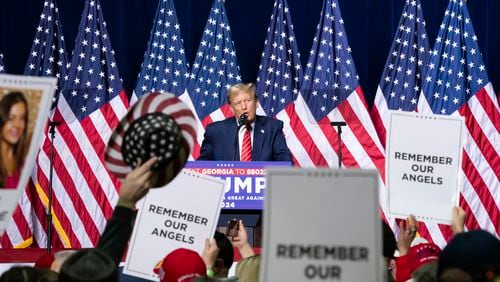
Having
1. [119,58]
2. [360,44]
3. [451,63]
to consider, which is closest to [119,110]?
[119,58]

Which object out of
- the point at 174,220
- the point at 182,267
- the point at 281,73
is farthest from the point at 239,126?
the point at 182,267

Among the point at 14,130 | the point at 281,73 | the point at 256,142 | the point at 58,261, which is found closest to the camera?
the point at 14,130

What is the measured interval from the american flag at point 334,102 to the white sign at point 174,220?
5859 mm

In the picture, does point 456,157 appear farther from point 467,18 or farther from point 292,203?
point 467,18

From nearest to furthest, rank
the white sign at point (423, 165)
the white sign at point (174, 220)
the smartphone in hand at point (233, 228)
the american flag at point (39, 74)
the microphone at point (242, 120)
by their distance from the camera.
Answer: the white sign at point (423, 165), the white sign at point (174, 220), the smartphone in hand at point (233, 228), the microphone at point (242, 120), the american flag at point (39, 74)

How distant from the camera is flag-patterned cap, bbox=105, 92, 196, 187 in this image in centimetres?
303

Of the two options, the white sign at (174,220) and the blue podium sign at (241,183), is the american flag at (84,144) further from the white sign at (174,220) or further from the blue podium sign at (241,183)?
the white sign at (174,220)

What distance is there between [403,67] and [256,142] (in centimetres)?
317

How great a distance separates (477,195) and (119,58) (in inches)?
155

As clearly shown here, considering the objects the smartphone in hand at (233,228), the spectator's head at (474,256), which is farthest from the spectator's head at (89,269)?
the smartphone in hand at (233,228)

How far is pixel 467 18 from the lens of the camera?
35.3 ft

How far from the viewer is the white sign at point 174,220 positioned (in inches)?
183

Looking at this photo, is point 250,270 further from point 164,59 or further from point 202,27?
point 202,27

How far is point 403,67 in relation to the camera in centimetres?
1088
